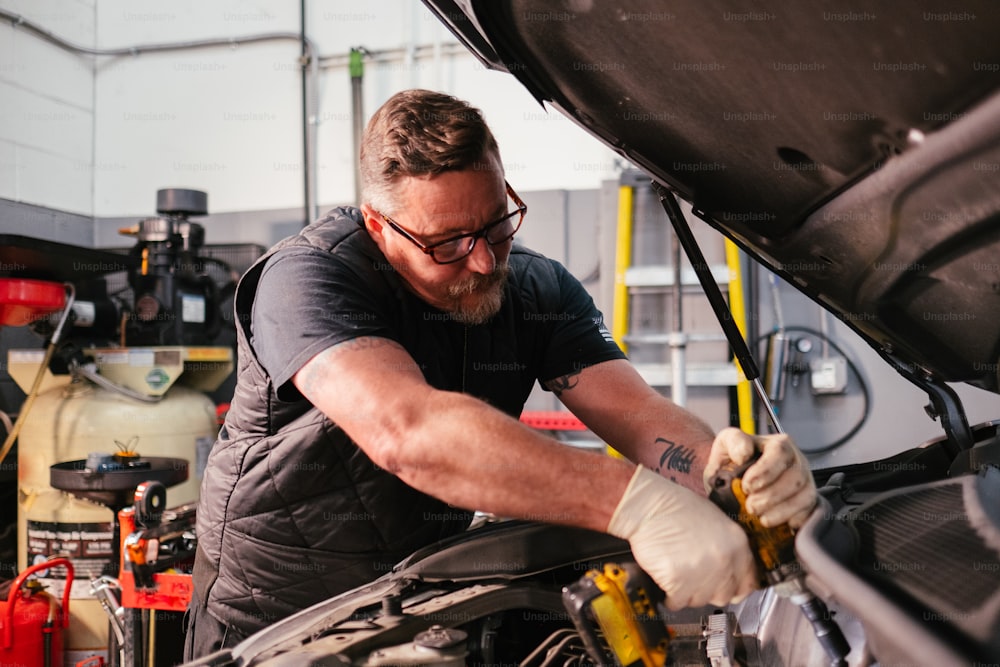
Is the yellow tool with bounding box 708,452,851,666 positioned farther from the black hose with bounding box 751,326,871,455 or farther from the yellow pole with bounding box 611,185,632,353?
the black hose with bounding box 751,326,871,455

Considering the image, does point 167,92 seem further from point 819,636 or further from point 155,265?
point 819,636

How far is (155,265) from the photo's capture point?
3031 mm

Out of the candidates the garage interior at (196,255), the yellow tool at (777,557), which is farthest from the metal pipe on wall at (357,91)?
the yellow tool at (777,557)

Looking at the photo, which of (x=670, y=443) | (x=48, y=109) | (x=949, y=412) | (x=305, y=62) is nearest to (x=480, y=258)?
(x=670, y=443)

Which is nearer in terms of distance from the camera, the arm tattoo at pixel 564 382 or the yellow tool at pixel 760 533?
the yellow tool at pixel 760 533

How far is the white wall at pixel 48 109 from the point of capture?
11.2 feet

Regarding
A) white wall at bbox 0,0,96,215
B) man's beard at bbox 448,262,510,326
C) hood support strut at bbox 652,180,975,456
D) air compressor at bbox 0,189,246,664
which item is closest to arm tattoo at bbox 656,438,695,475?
hood support strut at bbox 652,180,975,456

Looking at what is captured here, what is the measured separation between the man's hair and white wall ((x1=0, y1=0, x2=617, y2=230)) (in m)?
2.02

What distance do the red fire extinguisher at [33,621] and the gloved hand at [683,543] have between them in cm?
202

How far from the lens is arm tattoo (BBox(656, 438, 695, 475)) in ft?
3.83

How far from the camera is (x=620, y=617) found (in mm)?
760

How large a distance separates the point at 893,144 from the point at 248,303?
3.13 ft

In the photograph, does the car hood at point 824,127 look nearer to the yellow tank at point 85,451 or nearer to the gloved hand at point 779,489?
the gloved hand at point 779,489

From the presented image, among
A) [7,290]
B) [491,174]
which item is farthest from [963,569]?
[7,290]
